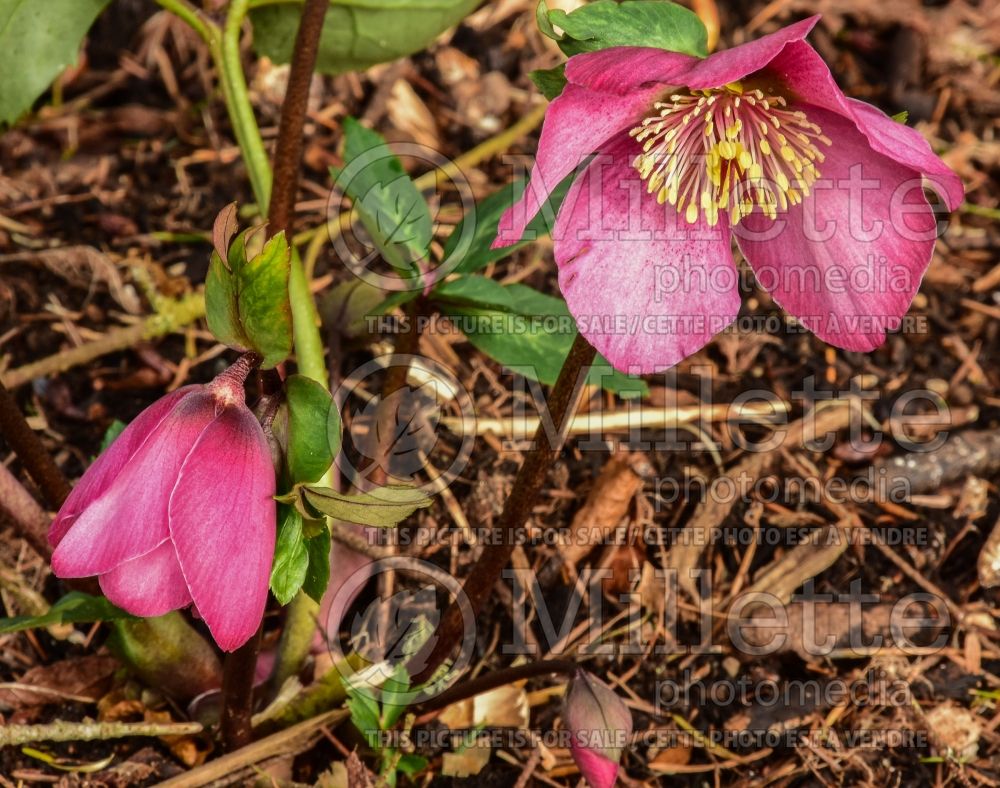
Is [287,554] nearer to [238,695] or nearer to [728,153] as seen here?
[238,695]

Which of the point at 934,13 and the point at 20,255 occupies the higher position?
the point at 934,13

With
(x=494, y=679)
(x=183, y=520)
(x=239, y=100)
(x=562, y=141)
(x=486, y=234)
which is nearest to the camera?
(x=183, y=520)

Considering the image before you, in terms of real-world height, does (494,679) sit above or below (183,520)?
below

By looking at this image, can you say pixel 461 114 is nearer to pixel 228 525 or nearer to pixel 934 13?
pixel 934 13

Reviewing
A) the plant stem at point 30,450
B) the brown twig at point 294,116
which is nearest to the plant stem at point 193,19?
the brown twig at point 294,116

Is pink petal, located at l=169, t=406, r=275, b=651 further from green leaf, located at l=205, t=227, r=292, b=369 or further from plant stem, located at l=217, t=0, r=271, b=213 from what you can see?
plant stem, located at l=217, t=0, r=271, b=213

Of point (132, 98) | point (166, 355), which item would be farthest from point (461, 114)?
point (166, 355)

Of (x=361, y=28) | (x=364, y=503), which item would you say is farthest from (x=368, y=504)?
(x=361, y=28)
